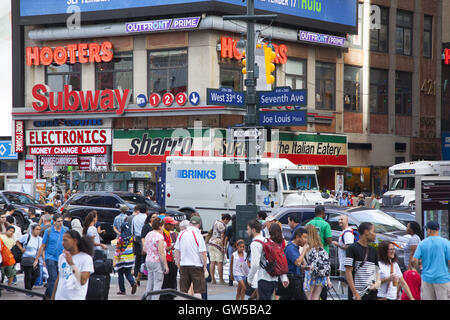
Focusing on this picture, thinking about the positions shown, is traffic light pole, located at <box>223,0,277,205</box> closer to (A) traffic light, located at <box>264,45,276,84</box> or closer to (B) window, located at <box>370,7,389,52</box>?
(A) traffic light, located at <box>264,45,276,84</box>

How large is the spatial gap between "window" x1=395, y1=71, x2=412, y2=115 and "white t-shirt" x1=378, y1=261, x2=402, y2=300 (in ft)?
123

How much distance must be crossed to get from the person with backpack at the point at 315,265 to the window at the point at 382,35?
35.9 meters

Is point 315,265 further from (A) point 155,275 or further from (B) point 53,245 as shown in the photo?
(B) point 53,245

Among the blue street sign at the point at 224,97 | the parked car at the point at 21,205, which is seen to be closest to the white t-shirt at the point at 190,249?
the blue street sign at the point at 224,97

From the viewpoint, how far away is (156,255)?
43.5ft

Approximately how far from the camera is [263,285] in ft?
36.7

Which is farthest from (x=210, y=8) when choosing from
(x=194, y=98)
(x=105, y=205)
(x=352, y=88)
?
(x=105, y=205)

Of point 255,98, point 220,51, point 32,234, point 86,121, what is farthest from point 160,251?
point 86,121

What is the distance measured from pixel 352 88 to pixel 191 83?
38.0 ft

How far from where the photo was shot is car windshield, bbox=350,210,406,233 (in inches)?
666

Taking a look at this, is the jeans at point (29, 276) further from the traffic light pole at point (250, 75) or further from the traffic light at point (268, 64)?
the traffic light at point (268, 64)

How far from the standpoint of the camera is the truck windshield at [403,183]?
31.9 metres

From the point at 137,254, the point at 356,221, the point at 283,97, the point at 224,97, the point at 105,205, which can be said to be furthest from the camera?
the point at 105,205
